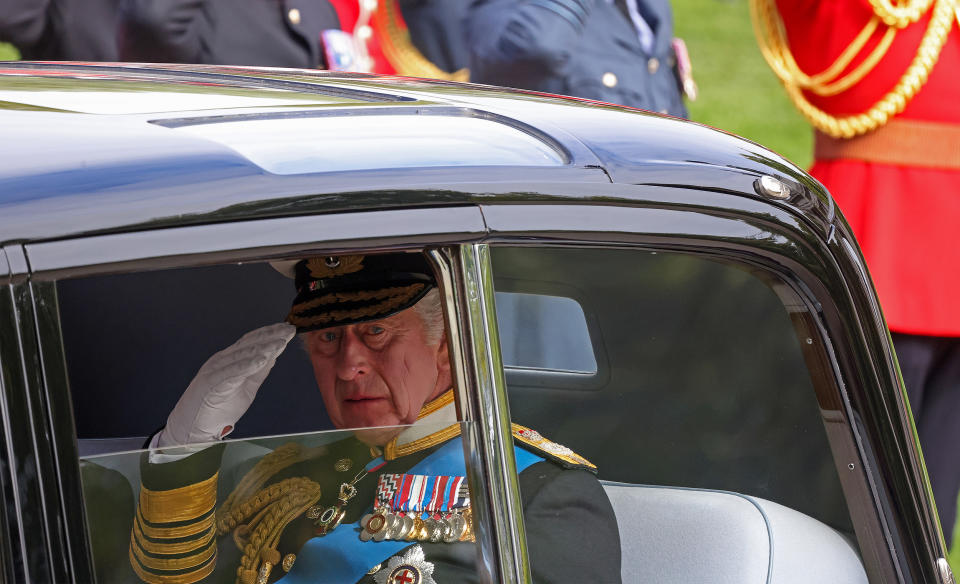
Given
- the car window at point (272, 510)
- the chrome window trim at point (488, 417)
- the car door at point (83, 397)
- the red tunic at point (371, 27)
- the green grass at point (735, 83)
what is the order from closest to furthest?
the car door at point (83, 397) < the car window at point (272, 510) < the chrome window trim at point (488, 417) < the red tunic at point (371, 27) < the green grass at point (735, 83)

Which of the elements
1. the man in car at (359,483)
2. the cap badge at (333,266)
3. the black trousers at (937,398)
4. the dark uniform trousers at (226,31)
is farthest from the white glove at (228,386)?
the black trousers at (937,398)

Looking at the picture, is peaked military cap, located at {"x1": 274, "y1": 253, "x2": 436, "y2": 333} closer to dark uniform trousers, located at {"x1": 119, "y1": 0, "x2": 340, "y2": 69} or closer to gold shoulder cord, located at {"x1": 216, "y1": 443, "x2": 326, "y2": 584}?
gold shoulder cord, located at {"x1": 216, "y1": 443, "x2": 326, "y2": 584}

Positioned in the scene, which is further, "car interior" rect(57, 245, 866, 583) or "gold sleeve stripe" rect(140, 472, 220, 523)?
"car interior" rect(57, 245, 866, 583)

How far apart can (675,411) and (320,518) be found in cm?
55

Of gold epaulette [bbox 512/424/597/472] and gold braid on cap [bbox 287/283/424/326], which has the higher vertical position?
gold braid on cap [bbox 287/283/424/326]

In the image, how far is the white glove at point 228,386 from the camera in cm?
150

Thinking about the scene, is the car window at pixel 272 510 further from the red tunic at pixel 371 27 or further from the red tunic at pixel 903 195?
the red tunic at pixel 371 27

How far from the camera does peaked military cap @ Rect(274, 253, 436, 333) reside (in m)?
1.36

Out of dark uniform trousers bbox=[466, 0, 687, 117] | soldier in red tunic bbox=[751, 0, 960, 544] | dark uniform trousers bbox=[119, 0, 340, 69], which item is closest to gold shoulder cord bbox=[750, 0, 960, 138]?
soldier in red tunic bbox=[751, 0, 960, 544]

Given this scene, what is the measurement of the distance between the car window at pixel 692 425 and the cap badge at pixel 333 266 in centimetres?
24

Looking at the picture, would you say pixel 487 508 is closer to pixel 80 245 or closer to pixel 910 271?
pixel 80 245

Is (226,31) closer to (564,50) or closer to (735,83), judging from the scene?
(564,50)

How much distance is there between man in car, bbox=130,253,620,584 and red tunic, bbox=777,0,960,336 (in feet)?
6.45

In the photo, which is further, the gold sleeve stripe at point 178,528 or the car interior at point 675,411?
the car interior at point 675,411
